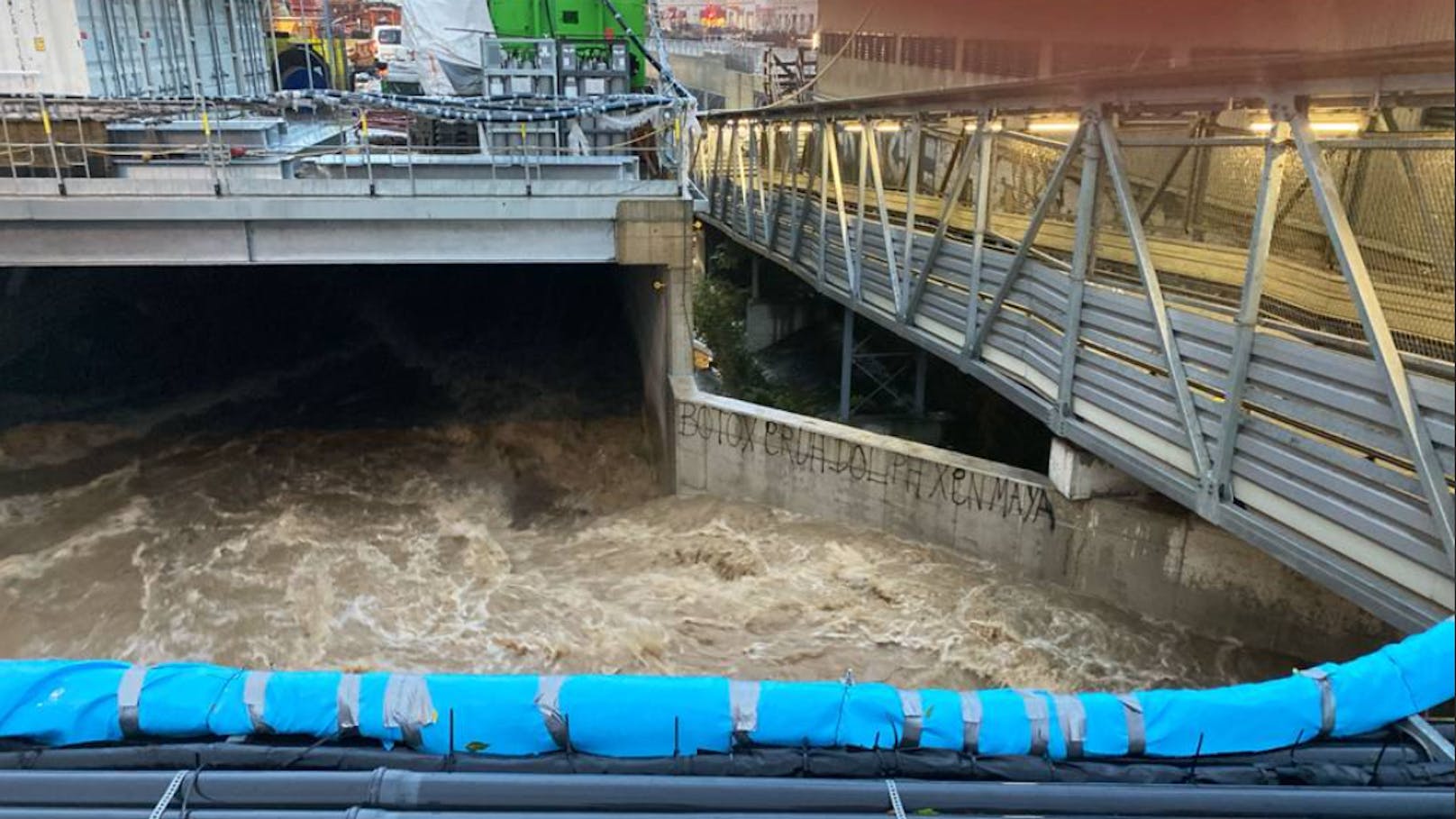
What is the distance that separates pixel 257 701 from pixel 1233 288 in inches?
346

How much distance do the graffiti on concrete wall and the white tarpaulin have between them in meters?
10.9

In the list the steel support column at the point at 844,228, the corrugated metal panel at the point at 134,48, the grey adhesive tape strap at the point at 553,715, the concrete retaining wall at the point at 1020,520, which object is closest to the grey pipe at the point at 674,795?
the grey adhesive tape strap at the point at 553,715

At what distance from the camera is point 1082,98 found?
9.62 metres

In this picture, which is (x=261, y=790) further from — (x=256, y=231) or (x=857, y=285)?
(x=857, y=285)

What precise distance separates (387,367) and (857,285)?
1178cm

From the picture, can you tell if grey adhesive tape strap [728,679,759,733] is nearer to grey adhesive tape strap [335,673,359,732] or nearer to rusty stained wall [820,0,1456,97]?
grey adhesive tape strap [335,673,359,732]

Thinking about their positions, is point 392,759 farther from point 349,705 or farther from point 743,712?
point 743,712

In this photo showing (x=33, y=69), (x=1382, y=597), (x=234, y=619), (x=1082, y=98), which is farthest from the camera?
(x=33, y=69)

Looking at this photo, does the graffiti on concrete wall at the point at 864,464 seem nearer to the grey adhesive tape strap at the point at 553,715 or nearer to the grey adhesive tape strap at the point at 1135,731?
the grey adhesive tape strap at the point at 1135,731

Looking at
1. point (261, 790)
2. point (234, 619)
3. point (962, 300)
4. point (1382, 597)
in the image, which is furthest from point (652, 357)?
point (261, 790)

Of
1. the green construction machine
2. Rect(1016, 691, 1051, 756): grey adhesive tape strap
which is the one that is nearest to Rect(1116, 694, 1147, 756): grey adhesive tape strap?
Rect(1016, 691, 1051, 756): grey adhesive tape strap

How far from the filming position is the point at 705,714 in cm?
477

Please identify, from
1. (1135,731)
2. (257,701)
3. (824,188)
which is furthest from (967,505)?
(257,701)

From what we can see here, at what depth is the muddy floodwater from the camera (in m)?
11.6
